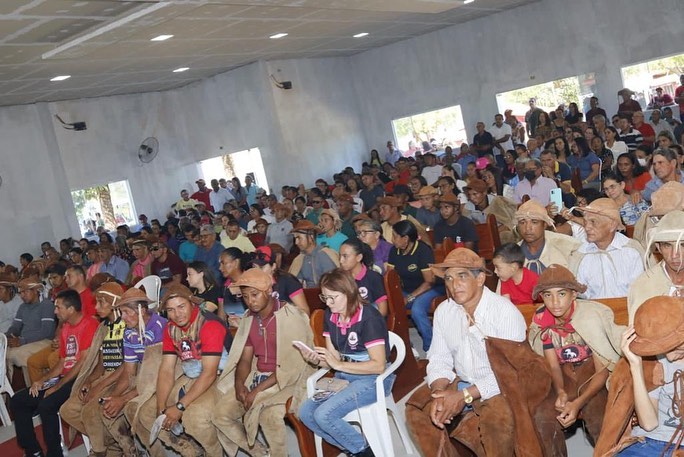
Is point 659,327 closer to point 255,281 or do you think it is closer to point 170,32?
point 255,281

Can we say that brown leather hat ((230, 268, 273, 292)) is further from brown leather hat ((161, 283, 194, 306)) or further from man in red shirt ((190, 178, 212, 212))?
man in red shirt ((190, 178, 212, 212))

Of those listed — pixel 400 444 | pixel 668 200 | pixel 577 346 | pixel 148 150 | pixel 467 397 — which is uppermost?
pixel 148 150

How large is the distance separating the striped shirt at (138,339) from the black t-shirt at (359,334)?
1.57m

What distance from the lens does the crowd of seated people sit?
3.71 m

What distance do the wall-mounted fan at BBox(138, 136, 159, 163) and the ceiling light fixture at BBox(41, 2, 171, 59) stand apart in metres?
7.27

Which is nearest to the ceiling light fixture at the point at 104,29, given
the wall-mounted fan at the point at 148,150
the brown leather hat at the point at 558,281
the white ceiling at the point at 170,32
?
the white ceiling at the point at 170,32

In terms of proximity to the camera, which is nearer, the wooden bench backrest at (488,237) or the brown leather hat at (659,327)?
the brown leather hat at (659,327)

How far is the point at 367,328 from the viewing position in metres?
4.33

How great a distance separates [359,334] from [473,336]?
76cm

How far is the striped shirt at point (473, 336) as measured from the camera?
379 cm

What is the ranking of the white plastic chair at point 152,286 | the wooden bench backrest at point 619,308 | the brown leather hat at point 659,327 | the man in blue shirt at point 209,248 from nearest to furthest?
the brown leather hat at point 659,327 → the wooden bench backrest at point 619,308 → the white plastic chair at point 152,286 → the man in blue shirt at point 209,248

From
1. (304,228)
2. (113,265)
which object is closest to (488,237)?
(304,228)

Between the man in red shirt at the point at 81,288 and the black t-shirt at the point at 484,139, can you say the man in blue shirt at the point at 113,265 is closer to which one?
the man in red shirt at the point at 81,288

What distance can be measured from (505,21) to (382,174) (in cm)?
477
